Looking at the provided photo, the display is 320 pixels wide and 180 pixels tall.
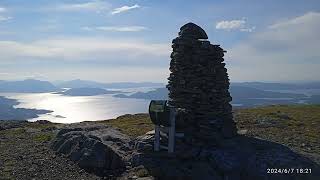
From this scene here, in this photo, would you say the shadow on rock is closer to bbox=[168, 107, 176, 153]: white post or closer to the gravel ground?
bbox=[168, 107, 176, 153]: white post

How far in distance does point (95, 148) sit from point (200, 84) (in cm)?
817

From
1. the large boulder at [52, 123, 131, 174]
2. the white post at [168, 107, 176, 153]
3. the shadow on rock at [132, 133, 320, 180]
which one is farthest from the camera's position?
the white post at [168, 107, 176, 153]

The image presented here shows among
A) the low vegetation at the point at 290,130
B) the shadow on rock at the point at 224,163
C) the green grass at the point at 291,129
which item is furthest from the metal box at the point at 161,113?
the green grass at the point at 291,129

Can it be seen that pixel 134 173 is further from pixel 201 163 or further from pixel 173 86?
pixel 173 86

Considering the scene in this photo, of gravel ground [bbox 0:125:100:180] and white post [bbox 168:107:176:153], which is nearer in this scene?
gravel ground [bbox 0:125:100:180]

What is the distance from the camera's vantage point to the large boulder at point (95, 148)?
923 inches

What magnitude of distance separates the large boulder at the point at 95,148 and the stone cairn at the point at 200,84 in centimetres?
457

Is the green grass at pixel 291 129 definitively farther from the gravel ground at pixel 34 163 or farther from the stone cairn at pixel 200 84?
the gravel ground at pixel 34 163

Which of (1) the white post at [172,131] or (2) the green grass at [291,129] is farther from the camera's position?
(2) the green grass at [291,129]

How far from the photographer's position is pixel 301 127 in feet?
128

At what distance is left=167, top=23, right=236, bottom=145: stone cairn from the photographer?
27.0 m

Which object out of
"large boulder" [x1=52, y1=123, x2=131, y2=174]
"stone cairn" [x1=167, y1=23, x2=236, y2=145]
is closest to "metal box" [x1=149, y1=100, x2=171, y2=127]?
"stone cairn" [x1=167, y1=23, x2=236, y2=145]

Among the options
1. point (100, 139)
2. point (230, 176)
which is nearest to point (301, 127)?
point (230, 176)

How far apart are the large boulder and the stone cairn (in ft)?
15.0
